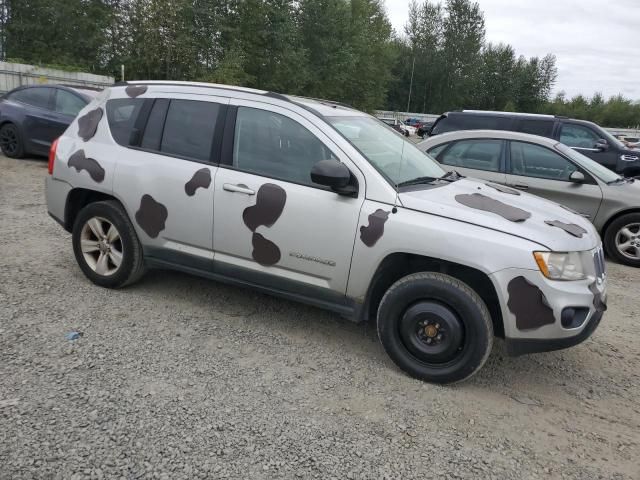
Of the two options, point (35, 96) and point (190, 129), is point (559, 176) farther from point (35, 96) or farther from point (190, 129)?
point (35, 96)

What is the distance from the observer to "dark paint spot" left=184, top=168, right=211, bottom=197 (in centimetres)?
394

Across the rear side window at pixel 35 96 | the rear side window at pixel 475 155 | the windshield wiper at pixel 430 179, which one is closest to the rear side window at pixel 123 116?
the windshield wiper at pixel 430 179

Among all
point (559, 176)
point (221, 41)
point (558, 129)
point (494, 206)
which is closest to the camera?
point (494, 206)

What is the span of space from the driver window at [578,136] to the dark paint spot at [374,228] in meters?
7.60

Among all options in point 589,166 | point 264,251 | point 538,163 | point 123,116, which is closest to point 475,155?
point 538,163

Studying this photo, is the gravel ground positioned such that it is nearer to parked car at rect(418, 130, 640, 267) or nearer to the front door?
the front door

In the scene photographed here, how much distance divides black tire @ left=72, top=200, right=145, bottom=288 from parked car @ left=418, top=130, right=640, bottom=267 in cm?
372

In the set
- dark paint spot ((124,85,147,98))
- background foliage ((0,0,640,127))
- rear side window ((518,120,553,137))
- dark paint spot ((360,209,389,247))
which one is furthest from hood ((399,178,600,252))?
background foliage ((0,0,640,127))

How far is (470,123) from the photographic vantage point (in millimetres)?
9398

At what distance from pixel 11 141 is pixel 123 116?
7.65 metres

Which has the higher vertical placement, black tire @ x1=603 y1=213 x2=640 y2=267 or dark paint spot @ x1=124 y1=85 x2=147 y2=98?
dark paint spot @ x1=124 y1=85 x2=147 y2=98

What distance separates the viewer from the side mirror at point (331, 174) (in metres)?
3.34

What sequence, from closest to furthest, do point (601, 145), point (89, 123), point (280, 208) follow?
point (280, 208) → point (89, 123) → point (601, 145)

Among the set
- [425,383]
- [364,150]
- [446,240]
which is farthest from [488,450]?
[364,150]
